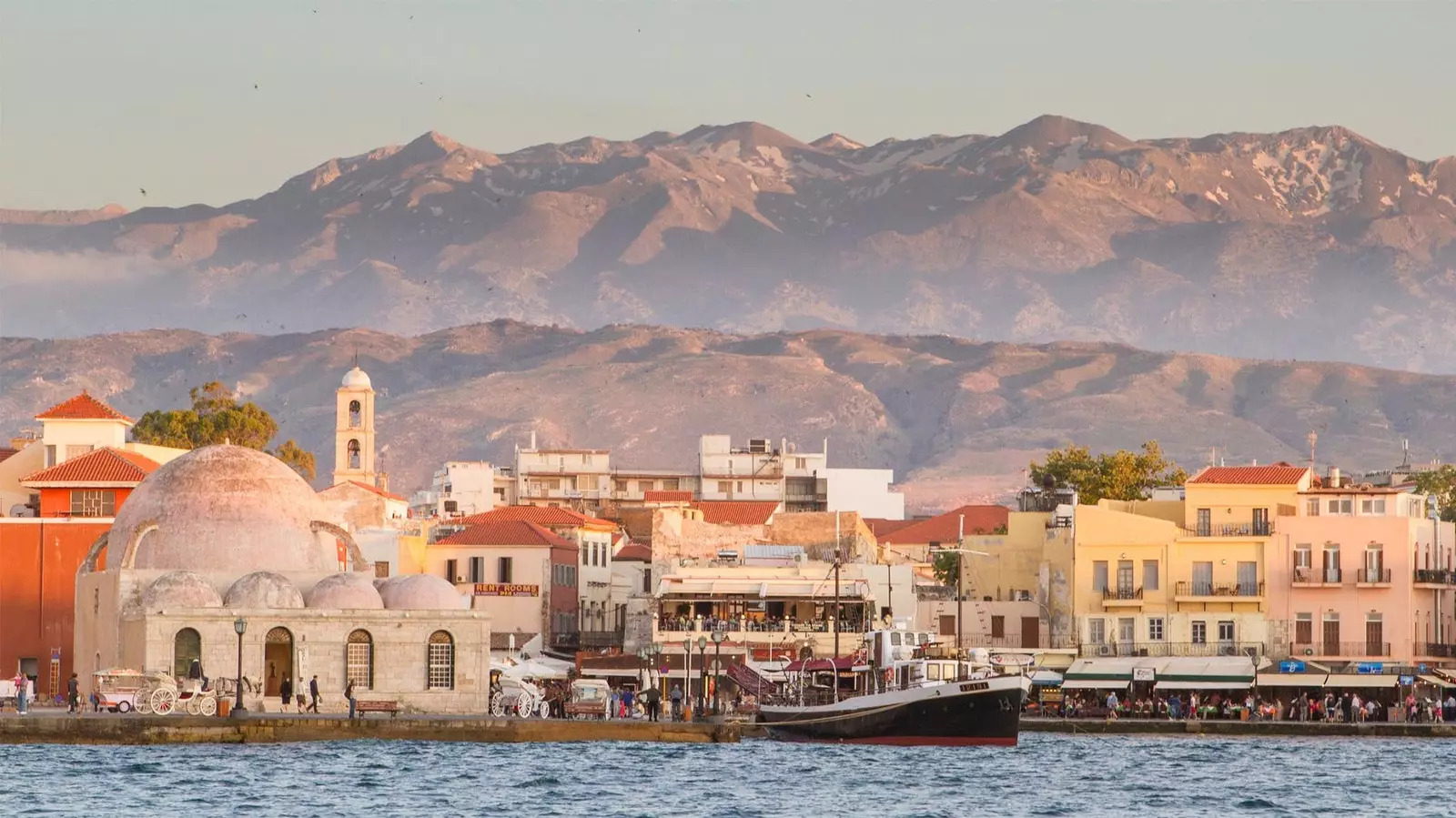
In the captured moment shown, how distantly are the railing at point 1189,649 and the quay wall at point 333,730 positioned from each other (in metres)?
16.9

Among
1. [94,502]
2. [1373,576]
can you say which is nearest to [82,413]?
[94,502]

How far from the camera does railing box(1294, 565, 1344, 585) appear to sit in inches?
2926

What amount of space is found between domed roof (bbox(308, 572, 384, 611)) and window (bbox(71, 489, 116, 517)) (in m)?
13.5

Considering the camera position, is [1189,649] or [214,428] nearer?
[1189,649]

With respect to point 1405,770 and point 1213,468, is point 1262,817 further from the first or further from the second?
point 1213,468

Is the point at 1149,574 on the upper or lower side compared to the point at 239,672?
upper

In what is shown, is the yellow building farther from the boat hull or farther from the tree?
the tree

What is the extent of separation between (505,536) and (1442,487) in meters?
32.9

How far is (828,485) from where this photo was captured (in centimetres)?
13650

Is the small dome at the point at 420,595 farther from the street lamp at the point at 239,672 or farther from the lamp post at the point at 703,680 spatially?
the lamp post at the point at 703,680

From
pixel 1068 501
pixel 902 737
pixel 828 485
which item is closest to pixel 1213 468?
pixel 1068 501

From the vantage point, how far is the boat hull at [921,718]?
60.0 m

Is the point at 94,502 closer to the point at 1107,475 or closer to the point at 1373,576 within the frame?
the point at 1107,475

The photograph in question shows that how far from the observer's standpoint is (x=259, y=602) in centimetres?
6359
